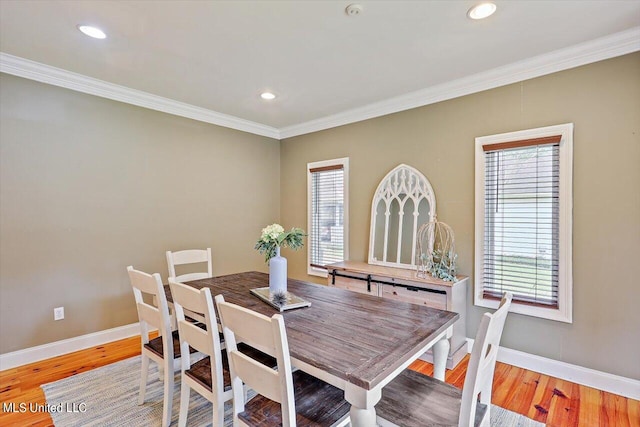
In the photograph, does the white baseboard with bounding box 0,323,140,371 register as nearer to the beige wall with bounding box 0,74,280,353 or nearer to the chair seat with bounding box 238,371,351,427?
the beige wall with bounding box 0,74,280,353

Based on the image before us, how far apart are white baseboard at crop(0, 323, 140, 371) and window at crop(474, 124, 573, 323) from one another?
3638 millimetres

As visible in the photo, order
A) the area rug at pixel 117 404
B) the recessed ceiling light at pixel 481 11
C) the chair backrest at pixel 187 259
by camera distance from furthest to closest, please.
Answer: the chair backrest at pixel 187 259 → the area rug at pixel 117 404 → the recessed ceiling light at pixel 481 11

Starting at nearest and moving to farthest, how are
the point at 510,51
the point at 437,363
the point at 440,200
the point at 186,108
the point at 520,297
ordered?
the point at 437,363 → the point at 510,51 → the point at 520,297 → the point at 440,200 → the point at 186,108

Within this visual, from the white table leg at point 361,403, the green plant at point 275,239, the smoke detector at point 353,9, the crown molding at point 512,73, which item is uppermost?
the smoke detector at point 353,9

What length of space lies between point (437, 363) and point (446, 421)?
455 millimetres

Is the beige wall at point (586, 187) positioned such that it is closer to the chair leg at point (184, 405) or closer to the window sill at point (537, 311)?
the window sill at point (537, 311)

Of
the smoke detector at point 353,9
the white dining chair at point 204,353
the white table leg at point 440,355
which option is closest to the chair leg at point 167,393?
the white dining chair at point 204,353

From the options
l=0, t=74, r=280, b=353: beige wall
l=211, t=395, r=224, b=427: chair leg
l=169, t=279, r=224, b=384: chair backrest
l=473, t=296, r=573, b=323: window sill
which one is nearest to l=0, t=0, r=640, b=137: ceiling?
l=0, t=74, r=280, b=353: beige wall

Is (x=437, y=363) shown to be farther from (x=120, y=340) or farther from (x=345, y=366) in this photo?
(x=120, y=340)

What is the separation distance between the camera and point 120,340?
3242mm

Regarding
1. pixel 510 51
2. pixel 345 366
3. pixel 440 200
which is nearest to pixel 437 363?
pixel 345 366

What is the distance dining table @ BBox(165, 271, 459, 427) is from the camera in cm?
113

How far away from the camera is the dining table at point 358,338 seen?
113 cm

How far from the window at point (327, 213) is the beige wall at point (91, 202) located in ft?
3.80
